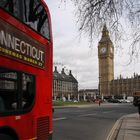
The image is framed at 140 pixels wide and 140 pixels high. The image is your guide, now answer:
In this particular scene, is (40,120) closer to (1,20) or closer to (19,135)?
(19,135)

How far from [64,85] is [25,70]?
144 metres

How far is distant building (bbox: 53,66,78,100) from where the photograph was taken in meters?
143

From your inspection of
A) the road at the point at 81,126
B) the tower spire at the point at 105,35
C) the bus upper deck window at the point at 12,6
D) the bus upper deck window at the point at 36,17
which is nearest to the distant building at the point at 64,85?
the road at the point at 81,126

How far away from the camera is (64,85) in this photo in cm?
15275

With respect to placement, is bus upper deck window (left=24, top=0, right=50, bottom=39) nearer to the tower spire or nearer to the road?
the tower spire

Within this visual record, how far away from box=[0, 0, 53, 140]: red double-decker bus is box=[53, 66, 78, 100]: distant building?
129 meters

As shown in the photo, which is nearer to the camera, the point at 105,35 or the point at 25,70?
the point at 25,70

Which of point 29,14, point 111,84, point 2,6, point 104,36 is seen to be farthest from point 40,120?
point 111,84

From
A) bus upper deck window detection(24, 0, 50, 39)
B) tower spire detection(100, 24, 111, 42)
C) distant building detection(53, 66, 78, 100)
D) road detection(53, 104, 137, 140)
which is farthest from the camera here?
distant building detection(53, 66, 78, 100)

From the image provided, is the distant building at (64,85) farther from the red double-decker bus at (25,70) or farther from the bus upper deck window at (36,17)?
the red double-decker bus at (25,70)

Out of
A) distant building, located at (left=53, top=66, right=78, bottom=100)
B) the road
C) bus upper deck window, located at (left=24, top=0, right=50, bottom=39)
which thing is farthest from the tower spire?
distant building, located at (left=53, top=66, right=78, bottom=100)

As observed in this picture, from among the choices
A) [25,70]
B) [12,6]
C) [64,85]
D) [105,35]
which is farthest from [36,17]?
[64,85]

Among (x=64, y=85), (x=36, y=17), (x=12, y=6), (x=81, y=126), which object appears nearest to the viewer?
(x=12, y=6)

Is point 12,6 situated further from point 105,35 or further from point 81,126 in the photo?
point 81,126
